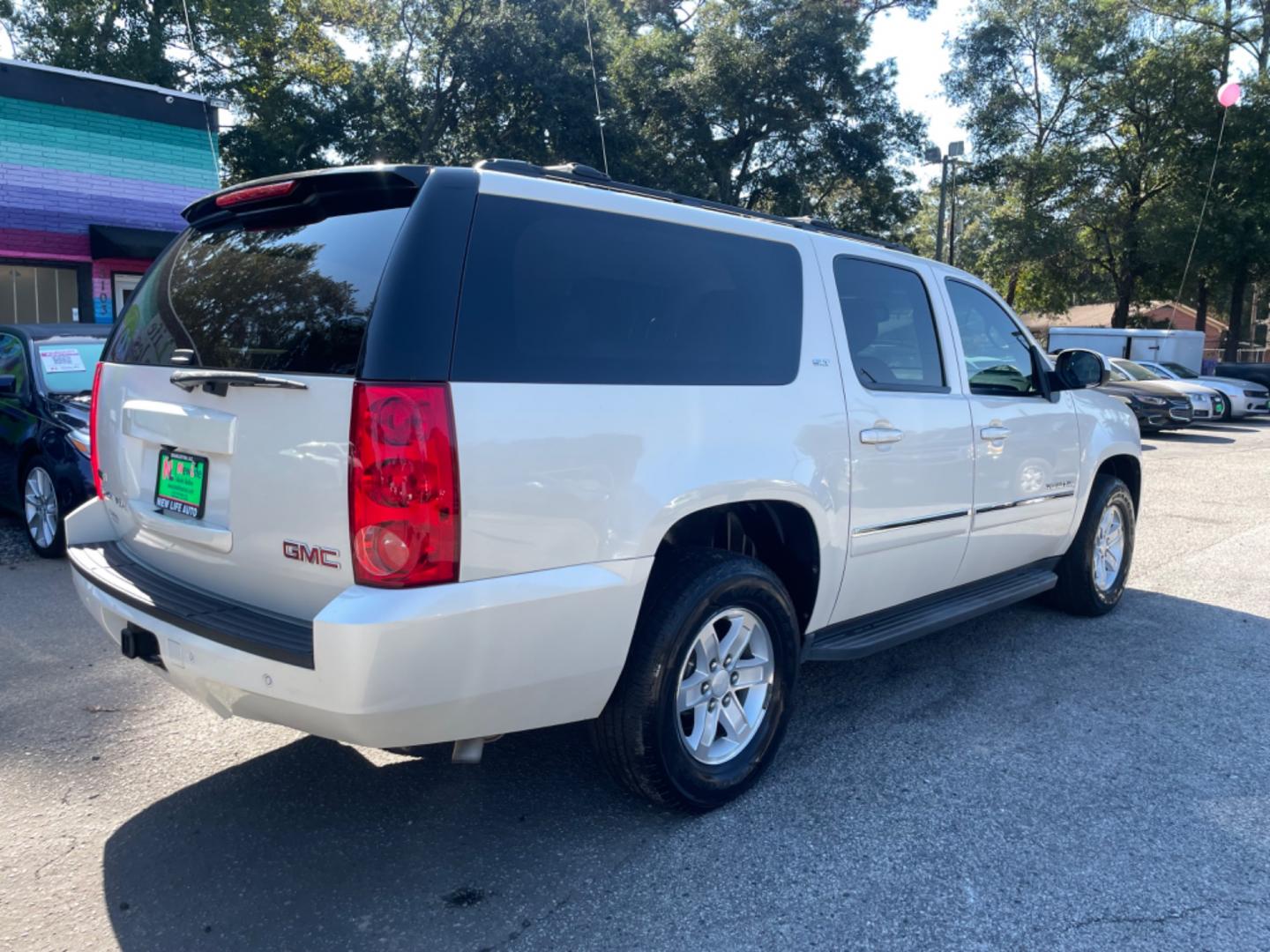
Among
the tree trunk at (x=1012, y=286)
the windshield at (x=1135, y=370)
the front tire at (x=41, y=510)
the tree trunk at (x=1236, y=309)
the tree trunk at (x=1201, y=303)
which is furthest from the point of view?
the tree trunk at (x=1012, y=286)

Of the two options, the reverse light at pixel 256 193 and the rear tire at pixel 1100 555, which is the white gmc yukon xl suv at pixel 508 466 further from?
the rear tire at pixel 1100 555

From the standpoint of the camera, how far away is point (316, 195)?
3.11m

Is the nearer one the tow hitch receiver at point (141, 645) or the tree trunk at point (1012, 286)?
the tow hitch receiver at point (141, 645)

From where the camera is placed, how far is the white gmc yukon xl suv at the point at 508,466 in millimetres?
2662

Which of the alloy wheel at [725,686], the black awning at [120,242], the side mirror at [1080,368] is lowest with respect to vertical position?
the alloy wheel at [725,686]

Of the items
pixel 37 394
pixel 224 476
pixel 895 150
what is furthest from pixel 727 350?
pixel 895 150

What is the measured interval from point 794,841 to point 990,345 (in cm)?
273

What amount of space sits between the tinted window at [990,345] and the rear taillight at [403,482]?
285 cm

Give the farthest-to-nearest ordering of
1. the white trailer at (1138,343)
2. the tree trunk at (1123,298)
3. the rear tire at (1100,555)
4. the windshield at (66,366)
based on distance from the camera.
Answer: the tree trunk at (1123,298) → the white trailer at (1138,343) → the windshield at (66,366) → the rear tire at (1100,555)

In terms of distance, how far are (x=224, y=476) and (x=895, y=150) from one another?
1165 inches

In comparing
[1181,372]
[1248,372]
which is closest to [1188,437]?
[1181,372]

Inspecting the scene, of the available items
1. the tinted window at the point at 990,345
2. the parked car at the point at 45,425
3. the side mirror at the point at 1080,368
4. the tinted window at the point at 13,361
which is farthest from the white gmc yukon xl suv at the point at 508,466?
the tinted window at the point at 13,361

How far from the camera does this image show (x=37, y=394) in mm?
7152

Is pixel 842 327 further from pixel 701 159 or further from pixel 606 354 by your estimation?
pixel 701 159
